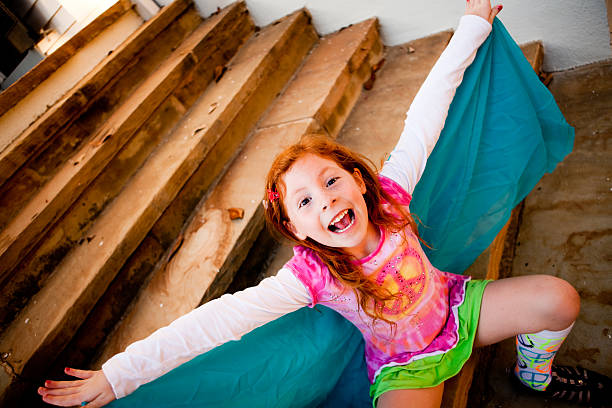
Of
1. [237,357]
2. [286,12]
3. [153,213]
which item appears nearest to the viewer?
[237,357]

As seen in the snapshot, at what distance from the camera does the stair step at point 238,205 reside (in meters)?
1.44

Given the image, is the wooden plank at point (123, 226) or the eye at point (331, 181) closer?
the eye at point (331, 181)

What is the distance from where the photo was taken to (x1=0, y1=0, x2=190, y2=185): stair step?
170cm

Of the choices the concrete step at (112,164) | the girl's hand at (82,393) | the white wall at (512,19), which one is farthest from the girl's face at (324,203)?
the white wall at (512,19)

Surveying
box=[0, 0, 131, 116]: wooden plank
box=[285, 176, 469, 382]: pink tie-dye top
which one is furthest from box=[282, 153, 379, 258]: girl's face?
box=[0, 0, 131, 116]: wooden plank

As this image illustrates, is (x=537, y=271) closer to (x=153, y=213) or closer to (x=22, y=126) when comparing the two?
(x=153, y=213)

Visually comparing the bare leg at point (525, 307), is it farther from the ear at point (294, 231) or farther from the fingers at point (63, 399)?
the fingers at point (63, 399)

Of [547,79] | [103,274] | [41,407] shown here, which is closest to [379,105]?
[547,79]

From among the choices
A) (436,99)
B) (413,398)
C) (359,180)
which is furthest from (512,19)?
(413,398)

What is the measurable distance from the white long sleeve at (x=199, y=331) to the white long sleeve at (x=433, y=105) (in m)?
0.52

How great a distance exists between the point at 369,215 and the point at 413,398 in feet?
1.70

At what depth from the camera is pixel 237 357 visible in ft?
3.61

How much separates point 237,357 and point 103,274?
2.35ft

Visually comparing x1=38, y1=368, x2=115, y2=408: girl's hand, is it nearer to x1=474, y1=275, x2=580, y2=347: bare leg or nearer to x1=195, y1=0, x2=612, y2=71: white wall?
x1=474, y1=275, x2=580, y2=347: bare leg
